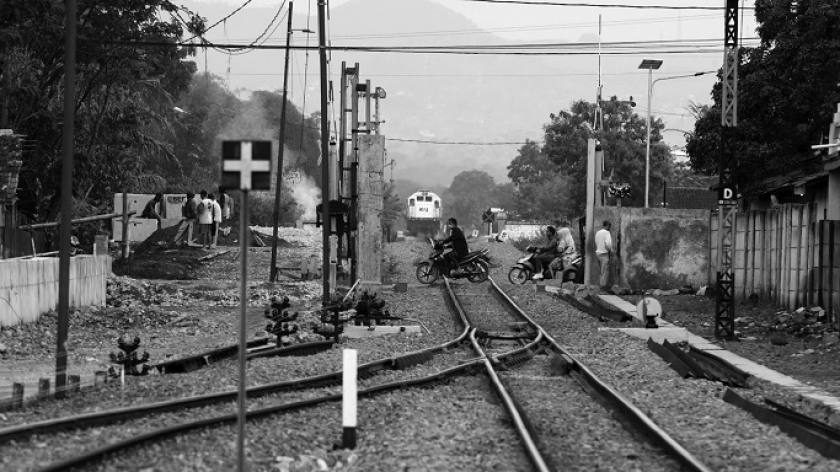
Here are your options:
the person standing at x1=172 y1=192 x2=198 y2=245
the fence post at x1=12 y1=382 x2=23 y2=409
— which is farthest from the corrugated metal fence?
the person standing at x1=172 y1=192 x2=198 y2=245

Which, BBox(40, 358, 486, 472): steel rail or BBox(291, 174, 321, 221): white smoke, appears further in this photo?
BBox(291, 174, 321, 221): white smoke

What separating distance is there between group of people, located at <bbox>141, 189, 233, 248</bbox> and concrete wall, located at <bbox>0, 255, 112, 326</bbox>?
14509 millimetres

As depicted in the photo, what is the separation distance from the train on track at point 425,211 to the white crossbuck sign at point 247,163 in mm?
94611

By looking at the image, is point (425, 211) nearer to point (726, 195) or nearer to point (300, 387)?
point (726, 195)

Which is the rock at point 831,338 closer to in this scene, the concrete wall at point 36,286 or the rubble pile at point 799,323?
the rubble pile at point 799,323

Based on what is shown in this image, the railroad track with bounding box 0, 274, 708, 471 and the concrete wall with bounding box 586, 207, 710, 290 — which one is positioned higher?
the concrete wall with bounding box 586, 207, 710, 290

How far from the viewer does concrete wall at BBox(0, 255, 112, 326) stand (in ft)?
69.1

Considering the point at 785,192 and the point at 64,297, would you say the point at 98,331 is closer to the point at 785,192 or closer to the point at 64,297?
the point at 64,297

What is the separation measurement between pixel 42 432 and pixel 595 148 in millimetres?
27171

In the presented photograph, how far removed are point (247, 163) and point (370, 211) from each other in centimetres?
2402

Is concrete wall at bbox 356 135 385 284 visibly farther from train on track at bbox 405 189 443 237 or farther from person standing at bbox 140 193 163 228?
train on track at bbox 405 189 443 237

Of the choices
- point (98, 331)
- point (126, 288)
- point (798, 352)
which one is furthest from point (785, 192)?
point (98, 331)

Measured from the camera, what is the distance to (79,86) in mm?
36438

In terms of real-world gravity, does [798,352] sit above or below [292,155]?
below
